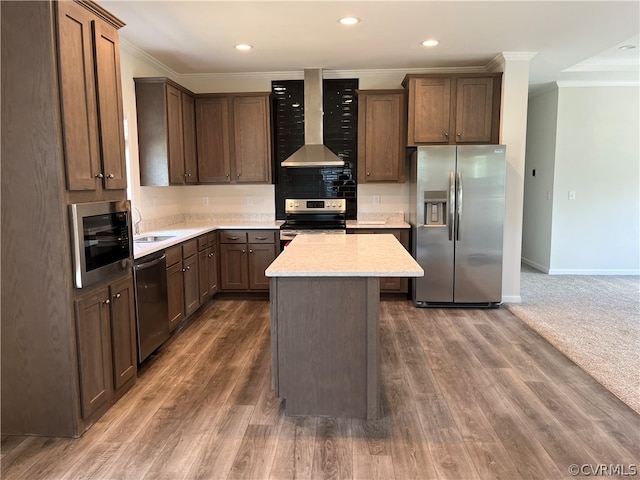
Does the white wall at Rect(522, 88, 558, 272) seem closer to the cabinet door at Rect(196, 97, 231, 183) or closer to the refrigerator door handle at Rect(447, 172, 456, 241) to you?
the refrigerator door handle at Rect(447, 172, 456, 241)

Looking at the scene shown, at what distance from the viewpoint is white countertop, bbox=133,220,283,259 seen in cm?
327

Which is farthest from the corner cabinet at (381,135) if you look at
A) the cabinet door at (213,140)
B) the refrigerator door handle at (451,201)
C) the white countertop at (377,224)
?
the cabinet door at (213,140)

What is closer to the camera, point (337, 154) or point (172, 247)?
point (172, 247)

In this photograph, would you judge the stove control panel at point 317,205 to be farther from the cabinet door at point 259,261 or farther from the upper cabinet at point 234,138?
the cabinet door at point 259,261

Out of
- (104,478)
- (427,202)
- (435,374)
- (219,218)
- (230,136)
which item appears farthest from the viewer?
(219,218)

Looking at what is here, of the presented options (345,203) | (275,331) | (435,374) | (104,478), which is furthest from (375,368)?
(345,203)

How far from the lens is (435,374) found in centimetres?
308

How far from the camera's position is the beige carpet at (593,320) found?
3104 millimetres

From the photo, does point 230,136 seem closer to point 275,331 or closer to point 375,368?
point 275,331

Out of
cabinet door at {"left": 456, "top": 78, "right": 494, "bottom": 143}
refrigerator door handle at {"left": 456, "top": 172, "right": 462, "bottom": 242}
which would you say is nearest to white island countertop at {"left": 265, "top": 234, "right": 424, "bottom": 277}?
refrigerator door handle at {"left": 456, "top": 172, "right": 462, "bottom": 242}

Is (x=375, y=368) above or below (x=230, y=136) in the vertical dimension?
below

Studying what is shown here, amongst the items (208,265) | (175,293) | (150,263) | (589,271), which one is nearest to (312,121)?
(208,265)

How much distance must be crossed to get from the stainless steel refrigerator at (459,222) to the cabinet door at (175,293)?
2.39 meters

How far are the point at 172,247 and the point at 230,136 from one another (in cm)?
187
